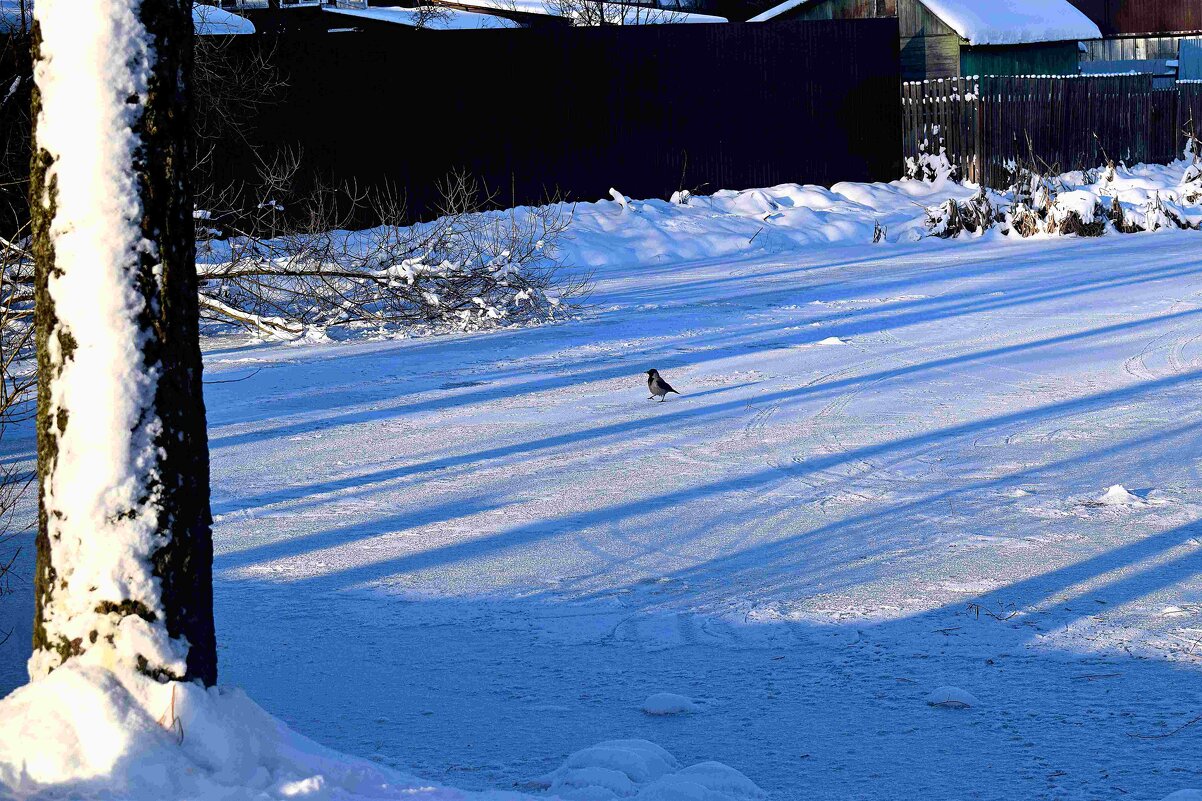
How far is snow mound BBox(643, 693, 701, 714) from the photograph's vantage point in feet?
12.7

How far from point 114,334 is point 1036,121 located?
66.3 feet

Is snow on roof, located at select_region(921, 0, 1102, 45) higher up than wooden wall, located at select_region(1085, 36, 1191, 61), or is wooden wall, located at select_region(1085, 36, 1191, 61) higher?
wooden wall, located at select_region(1085, 36, 1191, 61)

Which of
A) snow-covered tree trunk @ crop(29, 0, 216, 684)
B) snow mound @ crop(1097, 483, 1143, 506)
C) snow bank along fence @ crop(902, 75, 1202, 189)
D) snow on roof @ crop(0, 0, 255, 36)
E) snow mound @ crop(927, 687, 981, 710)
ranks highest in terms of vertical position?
snow on roof @ crop(0, 0, 255, 36)

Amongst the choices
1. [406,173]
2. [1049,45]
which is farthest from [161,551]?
[1049,45]

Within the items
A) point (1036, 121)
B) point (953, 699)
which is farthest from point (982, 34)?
point (953, 699)

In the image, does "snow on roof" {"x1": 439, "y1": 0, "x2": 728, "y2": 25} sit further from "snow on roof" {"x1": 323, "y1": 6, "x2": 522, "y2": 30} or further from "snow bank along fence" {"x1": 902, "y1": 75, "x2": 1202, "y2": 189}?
"snow bank along fence" {"x1": 902, "y1": 75, "x2": 1202, "y2": 189}

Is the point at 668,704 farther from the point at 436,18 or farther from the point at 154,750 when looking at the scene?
the point at 436,18

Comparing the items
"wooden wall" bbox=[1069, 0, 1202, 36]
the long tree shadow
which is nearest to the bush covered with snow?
the long tree shadow

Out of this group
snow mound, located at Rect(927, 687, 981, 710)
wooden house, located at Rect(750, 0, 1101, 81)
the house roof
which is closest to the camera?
snow mound, located at Rect(927, 687, 981, 710)

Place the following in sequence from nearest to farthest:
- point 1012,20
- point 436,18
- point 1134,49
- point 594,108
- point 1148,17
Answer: point 594,108 → point 1012,20 → point 436,18 → point 1148,17 → point 1134,49

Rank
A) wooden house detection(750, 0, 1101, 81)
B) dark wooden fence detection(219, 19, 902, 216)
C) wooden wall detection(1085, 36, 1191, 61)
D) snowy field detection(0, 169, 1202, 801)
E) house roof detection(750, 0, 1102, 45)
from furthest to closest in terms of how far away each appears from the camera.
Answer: wooden wall detection(1085, 36, 1191, 61)
wooden house detection(750, 0, 1101, 81)
house roof detection(750, 0, 1102, 45)
dark wooden fence detection(219, 19, 902, 216)
snowy field detection(0, 169, 1202, 801)

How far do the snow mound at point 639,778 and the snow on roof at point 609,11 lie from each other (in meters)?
25.4

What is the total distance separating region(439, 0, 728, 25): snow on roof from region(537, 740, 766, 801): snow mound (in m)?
25.4

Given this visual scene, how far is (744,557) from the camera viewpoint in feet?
17.3
